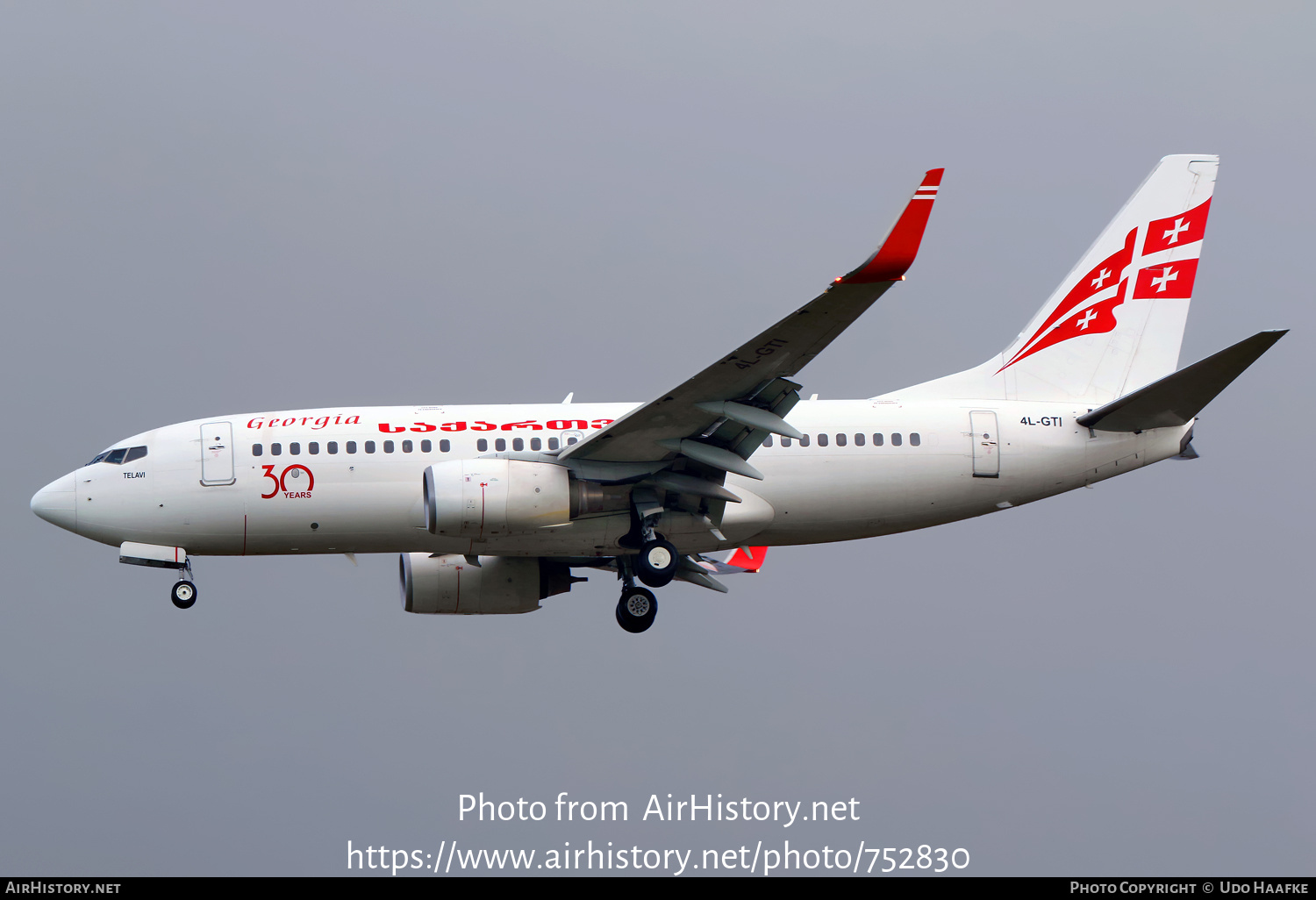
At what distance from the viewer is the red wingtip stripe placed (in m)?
32.1

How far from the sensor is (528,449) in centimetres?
2773

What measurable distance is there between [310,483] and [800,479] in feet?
28.9

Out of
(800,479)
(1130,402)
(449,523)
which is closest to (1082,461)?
(1130,402)

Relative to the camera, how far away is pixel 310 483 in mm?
27094

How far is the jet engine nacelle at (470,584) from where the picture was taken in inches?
1198

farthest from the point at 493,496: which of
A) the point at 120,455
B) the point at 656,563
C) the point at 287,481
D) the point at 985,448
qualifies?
the point at 985,448

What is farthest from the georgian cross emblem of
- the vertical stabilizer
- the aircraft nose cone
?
the aircraft nose cone

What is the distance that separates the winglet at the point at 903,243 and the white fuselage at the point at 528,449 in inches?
302

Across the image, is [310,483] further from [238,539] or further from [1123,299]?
[1123,299]

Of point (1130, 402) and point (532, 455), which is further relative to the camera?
point (1130, 402)

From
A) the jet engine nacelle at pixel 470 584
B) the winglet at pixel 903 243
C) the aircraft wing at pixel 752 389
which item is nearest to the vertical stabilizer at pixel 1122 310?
the aircraft wing at pixel 752 389

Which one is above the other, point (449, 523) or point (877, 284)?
point (877, 284)

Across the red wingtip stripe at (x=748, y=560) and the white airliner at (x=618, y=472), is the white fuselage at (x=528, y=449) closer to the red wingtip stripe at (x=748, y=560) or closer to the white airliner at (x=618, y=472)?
the white airliner at (x=618, y=472)

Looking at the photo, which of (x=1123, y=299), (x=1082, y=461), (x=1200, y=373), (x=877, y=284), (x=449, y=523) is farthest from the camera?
(x=1123, y=299)
